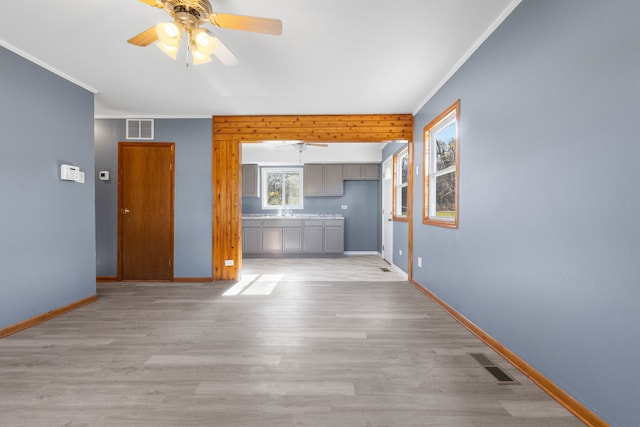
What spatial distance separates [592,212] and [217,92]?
11.7 feet

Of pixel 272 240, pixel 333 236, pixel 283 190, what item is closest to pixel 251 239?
pixel 272 240

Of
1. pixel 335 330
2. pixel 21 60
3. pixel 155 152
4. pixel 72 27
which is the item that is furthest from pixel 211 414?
pixel 155 152

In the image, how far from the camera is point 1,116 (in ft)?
8.09

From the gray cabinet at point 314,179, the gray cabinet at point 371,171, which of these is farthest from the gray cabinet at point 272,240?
the gray cabinet at point 371,171

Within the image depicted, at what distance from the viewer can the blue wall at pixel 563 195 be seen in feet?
4.15

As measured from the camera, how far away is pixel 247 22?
1.75 metres

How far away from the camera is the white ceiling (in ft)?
6.68

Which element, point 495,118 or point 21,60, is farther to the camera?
point 21,60

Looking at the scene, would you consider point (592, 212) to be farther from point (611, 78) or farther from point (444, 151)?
point (444, 151)

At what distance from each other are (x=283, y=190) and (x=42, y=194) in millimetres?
4928

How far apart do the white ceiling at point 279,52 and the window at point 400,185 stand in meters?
1.39

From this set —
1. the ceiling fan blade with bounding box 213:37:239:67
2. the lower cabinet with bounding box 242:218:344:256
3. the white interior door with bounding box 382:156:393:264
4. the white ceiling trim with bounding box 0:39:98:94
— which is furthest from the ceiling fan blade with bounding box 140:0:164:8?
the lower cabinet with bounding box 242:218:344:256

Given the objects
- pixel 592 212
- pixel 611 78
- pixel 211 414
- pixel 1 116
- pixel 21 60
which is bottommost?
pixel 211 414

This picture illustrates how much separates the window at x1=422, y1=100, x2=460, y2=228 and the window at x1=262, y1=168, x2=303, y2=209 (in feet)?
13.5
